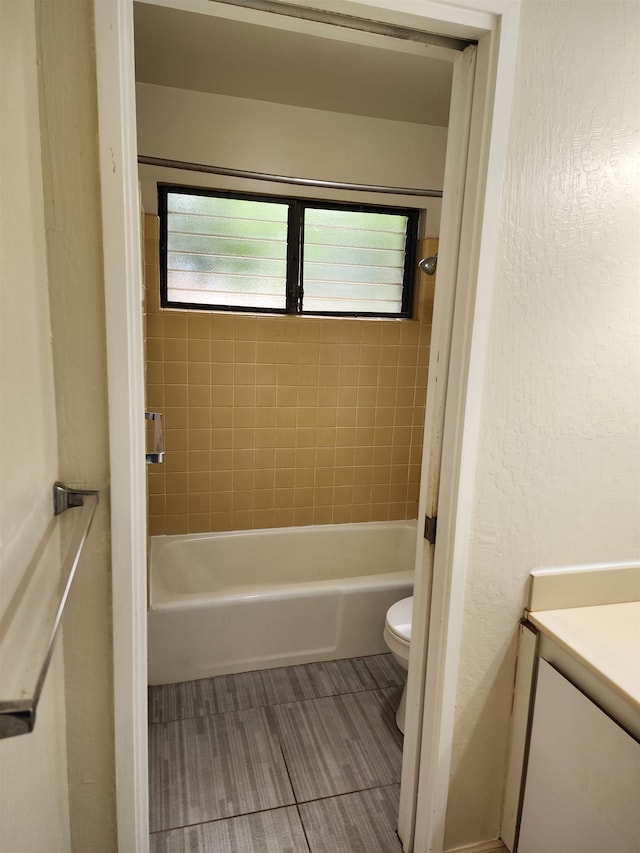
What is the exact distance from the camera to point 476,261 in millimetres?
1155

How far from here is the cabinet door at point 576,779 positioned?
1.07 metres

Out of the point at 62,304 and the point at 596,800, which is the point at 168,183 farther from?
the point at 596,800

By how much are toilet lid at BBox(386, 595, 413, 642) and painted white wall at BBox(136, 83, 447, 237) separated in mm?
1927

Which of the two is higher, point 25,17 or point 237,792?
point 25,17

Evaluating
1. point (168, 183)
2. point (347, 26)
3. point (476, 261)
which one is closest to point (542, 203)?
point (476, 261)

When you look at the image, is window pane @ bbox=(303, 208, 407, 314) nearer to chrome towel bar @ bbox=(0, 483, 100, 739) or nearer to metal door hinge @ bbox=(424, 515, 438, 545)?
metal door hinge @ bbox=(424, 515, 438, 545)

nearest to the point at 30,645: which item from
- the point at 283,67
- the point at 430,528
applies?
the point at 430,528

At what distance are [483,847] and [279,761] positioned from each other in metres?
0.69

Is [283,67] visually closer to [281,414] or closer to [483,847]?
[281,414]

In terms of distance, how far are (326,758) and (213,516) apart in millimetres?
1261

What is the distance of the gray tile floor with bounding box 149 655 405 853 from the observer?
1.56 m

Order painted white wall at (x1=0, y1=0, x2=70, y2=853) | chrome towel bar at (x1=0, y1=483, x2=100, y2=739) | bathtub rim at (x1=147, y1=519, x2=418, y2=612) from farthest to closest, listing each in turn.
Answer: bathtub rim at (x1=147, y1=519, x2=418, y2=612)
painted white wall at (x1=0, y1=0, x2=70, y2=853)
chrome towel bar at (x1=0, y1=483, x2=100, y2=739)

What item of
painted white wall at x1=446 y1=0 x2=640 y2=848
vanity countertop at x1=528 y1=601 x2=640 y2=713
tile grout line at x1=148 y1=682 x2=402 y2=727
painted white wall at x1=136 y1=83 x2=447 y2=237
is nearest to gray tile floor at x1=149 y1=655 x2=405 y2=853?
tile grout line at x1=148 y1=682 x2=402 y2=727

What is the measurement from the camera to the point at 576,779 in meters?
1.21
